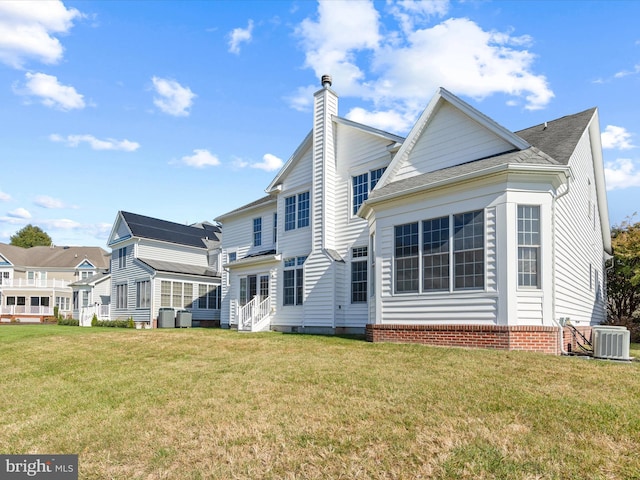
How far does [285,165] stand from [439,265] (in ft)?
36.7

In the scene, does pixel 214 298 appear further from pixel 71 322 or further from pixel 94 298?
pixel 71 322

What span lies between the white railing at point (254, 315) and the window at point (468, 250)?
35.6 feet

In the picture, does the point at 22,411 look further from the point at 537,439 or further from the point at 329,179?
the point at 329,179

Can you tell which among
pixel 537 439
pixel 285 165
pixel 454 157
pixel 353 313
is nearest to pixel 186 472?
pixel 537 439


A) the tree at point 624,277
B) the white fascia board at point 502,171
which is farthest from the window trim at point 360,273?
the tree at point 624,277

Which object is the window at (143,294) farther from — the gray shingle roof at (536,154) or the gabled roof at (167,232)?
the gray shingle roof at (536,154)

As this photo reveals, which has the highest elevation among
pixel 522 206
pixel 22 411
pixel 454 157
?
pixel 454 157

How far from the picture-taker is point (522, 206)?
1198 centimetres

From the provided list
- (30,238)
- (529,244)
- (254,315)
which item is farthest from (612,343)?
(30,238)

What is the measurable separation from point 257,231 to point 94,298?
1964 centimetres

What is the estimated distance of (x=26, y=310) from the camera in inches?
2013

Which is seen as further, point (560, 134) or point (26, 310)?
point (26, 310)

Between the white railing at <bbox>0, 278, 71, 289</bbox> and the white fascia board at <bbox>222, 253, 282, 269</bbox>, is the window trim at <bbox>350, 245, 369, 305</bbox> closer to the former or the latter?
the white fascia board at <bbox>222, 253, 282, 269</bbox>

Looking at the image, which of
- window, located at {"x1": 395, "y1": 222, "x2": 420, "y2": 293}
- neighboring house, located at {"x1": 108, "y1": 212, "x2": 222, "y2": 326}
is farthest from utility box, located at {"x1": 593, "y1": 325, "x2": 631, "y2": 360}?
neighboring house, located at {"x1": 108, "y1": 212, "x2": 222, "y2": 326}
